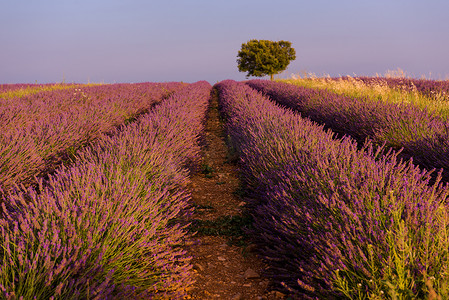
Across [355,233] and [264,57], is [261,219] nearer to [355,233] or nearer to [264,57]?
[355,233]

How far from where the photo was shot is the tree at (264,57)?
115ft

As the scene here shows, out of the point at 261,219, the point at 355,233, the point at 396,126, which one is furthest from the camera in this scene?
the point at 396,126

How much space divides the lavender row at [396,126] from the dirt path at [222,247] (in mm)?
2448

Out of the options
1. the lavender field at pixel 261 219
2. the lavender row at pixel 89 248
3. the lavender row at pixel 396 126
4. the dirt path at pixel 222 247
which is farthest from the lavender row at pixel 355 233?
the lavender row at pixel 396 126

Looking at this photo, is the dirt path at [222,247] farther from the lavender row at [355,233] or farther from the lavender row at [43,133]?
the lavender row at [43,133]

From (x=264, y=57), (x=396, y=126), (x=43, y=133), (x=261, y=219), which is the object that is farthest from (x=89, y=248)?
(x=264, y=57)

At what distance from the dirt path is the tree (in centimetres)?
3209

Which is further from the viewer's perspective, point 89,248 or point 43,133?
point 43,133

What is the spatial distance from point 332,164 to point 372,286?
4.59ft

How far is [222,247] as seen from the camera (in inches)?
117

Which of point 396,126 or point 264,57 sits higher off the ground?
point 264,57

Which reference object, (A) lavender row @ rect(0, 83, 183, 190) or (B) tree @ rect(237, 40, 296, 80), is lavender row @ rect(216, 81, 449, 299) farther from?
(B) tree @ rect(237, 40, 296, 80)

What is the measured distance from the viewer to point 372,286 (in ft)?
4.83

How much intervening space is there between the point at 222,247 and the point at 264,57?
34533mm
